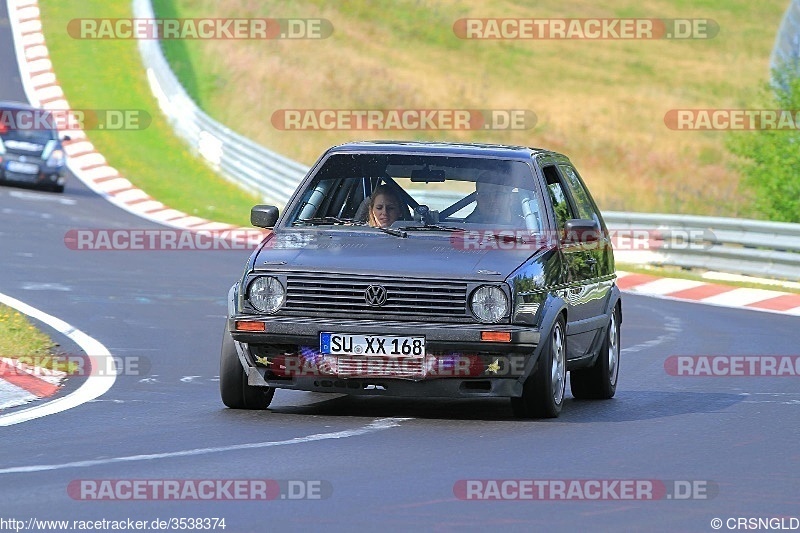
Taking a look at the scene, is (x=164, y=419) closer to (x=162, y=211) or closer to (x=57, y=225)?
(x=57, y=225)

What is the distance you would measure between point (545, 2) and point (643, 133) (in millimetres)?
17393

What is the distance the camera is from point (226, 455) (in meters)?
8.75

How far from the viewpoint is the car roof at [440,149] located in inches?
Result: 445

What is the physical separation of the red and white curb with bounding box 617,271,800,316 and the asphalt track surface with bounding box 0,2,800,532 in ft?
16.6

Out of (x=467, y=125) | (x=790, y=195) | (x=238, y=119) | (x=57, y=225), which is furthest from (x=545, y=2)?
(x=57, y=225)

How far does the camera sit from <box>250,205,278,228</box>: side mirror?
1122cm

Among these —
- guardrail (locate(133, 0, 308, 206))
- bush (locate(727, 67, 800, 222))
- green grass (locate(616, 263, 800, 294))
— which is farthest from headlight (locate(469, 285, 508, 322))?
bush (locate(727, 67, 800, 222))

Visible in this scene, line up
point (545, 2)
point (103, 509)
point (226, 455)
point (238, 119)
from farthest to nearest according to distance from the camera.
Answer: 1. point (545, 2)
2. point (238, 119)
3. point (226, 455)
4. point (103, 509)

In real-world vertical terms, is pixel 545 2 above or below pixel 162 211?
above

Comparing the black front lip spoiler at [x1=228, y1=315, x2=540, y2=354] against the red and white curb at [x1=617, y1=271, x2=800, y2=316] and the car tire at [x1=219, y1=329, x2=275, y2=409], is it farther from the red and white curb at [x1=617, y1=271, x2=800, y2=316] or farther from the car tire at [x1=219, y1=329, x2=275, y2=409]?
the red and white curb at [x1=617, y1=271, x2=800, y2=316]

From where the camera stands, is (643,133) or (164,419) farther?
(643,133)

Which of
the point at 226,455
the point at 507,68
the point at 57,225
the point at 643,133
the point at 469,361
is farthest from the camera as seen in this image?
the point at 507,68

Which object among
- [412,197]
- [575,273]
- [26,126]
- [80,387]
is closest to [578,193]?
[575,273]

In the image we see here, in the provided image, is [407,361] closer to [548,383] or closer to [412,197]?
[548,383]
